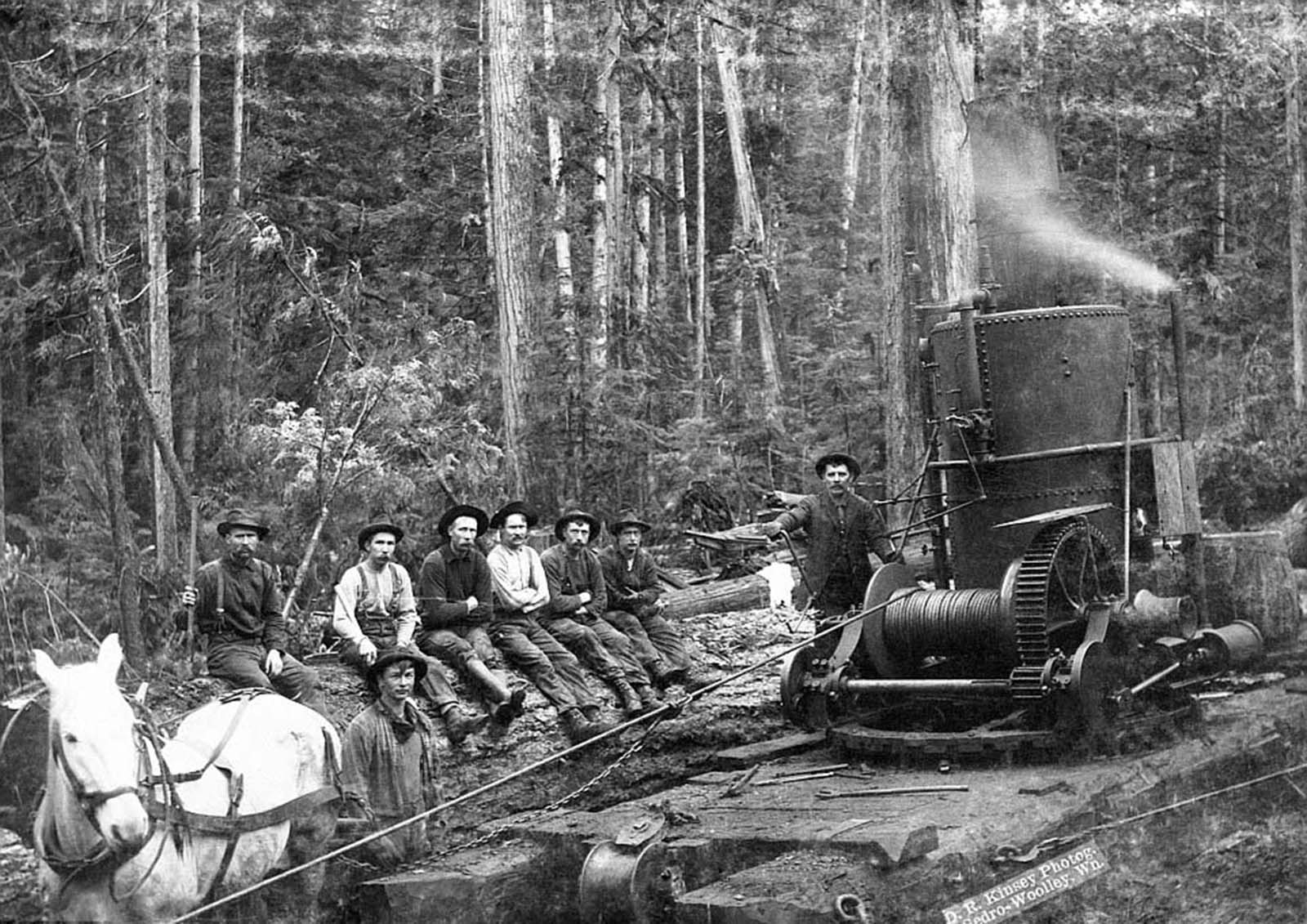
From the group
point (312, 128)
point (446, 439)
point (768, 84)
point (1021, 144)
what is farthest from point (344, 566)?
point (1021, 144)

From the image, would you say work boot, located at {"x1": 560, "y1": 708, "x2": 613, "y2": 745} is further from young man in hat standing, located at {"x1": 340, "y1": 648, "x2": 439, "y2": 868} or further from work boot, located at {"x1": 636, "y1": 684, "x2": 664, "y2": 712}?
young man in hat standing, located at {"x1": 340, "y1": 648, "x2": 439, "y2": 868}

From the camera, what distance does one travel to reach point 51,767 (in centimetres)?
508

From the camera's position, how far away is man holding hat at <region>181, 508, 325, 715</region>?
6371 mm

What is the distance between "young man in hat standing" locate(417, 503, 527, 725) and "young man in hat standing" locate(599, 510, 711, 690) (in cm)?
110

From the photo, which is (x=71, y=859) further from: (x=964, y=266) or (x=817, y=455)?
(x=964, y=266)

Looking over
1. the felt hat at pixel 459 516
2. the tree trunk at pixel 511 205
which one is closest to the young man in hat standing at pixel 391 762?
the felt hat at pixel 459 516

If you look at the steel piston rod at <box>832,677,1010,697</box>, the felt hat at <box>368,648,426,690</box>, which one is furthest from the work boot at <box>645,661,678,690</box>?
the felt hat at <box>368,648,426,690</box>

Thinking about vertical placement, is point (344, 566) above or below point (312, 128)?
below

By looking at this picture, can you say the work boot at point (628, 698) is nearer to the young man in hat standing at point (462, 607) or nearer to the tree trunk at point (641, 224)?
the young man in hat standing at point (462, 607)

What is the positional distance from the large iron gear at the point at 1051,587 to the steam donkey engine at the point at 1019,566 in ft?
0.03

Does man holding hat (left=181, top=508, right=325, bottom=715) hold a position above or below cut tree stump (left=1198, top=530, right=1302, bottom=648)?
above

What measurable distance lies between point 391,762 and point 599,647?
1.91 m

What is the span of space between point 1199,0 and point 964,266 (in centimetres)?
235

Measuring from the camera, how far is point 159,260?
6.95 m
